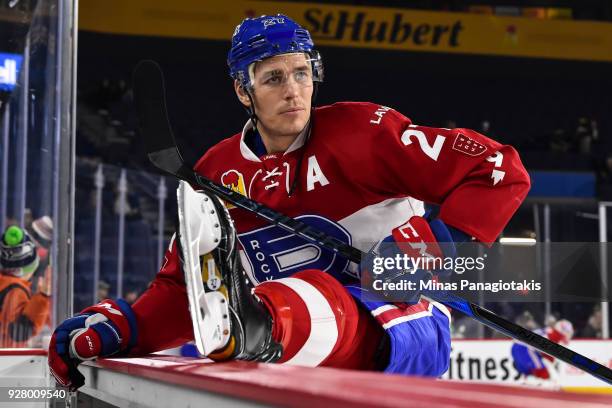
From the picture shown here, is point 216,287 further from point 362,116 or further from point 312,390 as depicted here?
point 362,116

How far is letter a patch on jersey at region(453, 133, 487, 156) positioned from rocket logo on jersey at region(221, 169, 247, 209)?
44cm

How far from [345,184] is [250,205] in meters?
0.19

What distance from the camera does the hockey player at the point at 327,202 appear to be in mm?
1549

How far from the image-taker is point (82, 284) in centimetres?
519

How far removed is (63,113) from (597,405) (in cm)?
208

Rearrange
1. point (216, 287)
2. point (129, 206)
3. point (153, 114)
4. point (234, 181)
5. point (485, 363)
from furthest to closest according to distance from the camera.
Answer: point (129, 206) → point (485, 363) → point (153, 114) → point (234, 181) → point (216, 287)

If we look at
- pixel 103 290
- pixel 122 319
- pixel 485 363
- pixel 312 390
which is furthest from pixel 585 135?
pixel 312 390

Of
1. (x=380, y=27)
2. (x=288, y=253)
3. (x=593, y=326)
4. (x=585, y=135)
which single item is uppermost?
(x=380, y=27)

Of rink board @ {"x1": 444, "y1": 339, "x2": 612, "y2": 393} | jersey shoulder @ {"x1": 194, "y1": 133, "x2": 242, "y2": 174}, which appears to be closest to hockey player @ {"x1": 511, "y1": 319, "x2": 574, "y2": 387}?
rink board @ {"x1": 444, "y1": 339, "x2": 612, "y2": 393}

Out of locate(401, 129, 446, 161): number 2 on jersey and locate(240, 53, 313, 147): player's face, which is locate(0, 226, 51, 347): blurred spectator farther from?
locate(401, 129, 446, 161): number 2 on jersey

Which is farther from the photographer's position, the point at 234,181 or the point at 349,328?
the point at 234,181

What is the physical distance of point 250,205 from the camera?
70.7 inches

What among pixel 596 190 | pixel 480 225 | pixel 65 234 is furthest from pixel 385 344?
pixel 596 190

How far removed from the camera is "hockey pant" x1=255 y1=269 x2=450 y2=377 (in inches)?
53.3
